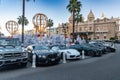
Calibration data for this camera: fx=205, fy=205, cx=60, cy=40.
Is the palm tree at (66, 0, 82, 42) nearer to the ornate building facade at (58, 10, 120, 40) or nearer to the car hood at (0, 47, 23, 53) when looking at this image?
the car hood at (0, 47, 23, 53)

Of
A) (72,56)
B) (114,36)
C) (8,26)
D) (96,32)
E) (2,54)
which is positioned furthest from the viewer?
(96,32)

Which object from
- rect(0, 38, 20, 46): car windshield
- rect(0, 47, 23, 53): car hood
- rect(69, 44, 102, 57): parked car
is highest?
rect(0, 38, 20, 46): car windshield

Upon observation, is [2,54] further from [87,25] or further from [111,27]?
[87,25]

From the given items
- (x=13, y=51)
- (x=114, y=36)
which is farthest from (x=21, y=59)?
(x=114, y=36)

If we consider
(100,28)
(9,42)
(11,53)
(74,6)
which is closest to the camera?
(11,53)

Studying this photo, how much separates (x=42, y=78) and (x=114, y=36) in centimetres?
8633

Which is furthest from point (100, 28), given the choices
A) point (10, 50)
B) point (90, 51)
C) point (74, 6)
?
point (10, 50)

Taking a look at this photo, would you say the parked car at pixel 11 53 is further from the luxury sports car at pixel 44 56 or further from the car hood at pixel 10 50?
the luxury sports car at pixel 44 56

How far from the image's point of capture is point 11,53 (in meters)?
12.4

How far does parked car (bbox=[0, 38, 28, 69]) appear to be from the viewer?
39.5 ft

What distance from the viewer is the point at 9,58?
12.3m

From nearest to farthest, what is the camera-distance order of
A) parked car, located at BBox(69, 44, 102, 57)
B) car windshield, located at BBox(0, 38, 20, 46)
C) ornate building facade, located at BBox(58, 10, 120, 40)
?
car windshield, located at BBox(0, 38, 20, 46)
parked car, located at BBox(69, 44, 102, 57)
ornate building facade, located at BBox(58, 10, 120, 40)

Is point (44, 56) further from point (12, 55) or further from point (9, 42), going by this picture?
point (9, 42)

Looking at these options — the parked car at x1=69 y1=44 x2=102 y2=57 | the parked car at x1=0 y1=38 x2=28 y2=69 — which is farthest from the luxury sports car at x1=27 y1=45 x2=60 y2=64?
the parked car at x1=69 y1=44 x2=102 y2=57
